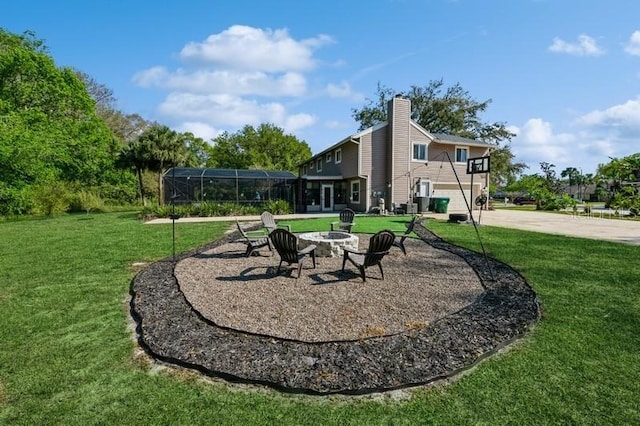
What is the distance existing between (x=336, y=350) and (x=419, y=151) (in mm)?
21859

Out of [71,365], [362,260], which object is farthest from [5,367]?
[362,260]

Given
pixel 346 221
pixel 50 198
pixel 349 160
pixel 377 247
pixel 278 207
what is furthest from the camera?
pixel 349 160

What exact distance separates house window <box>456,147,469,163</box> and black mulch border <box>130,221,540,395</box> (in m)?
21.9

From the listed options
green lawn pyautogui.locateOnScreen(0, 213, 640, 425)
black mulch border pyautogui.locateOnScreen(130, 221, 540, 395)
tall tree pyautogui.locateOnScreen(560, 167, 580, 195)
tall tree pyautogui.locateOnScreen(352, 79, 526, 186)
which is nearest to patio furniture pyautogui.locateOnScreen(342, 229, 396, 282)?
black mulch border pyautogui.locateOnScreen(130, 221, 540, 395)

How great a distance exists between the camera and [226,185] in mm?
22734

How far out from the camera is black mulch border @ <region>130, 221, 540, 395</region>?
122 inches

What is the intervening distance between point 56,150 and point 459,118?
117 ft

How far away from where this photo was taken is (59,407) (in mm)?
2707

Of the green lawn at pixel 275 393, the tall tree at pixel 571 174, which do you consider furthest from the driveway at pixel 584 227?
the tall tree at pixel 571 174

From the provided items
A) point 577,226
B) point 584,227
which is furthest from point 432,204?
point 584,227

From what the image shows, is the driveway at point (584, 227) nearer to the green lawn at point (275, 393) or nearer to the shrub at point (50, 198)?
the green lawn at point (275, 393)

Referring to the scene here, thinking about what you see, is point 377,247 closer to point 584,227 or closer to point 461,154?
point 584,227

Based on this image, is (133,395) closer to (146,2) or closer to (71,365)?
(71,365)

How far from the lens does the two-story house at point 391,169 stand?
22.5 meters
